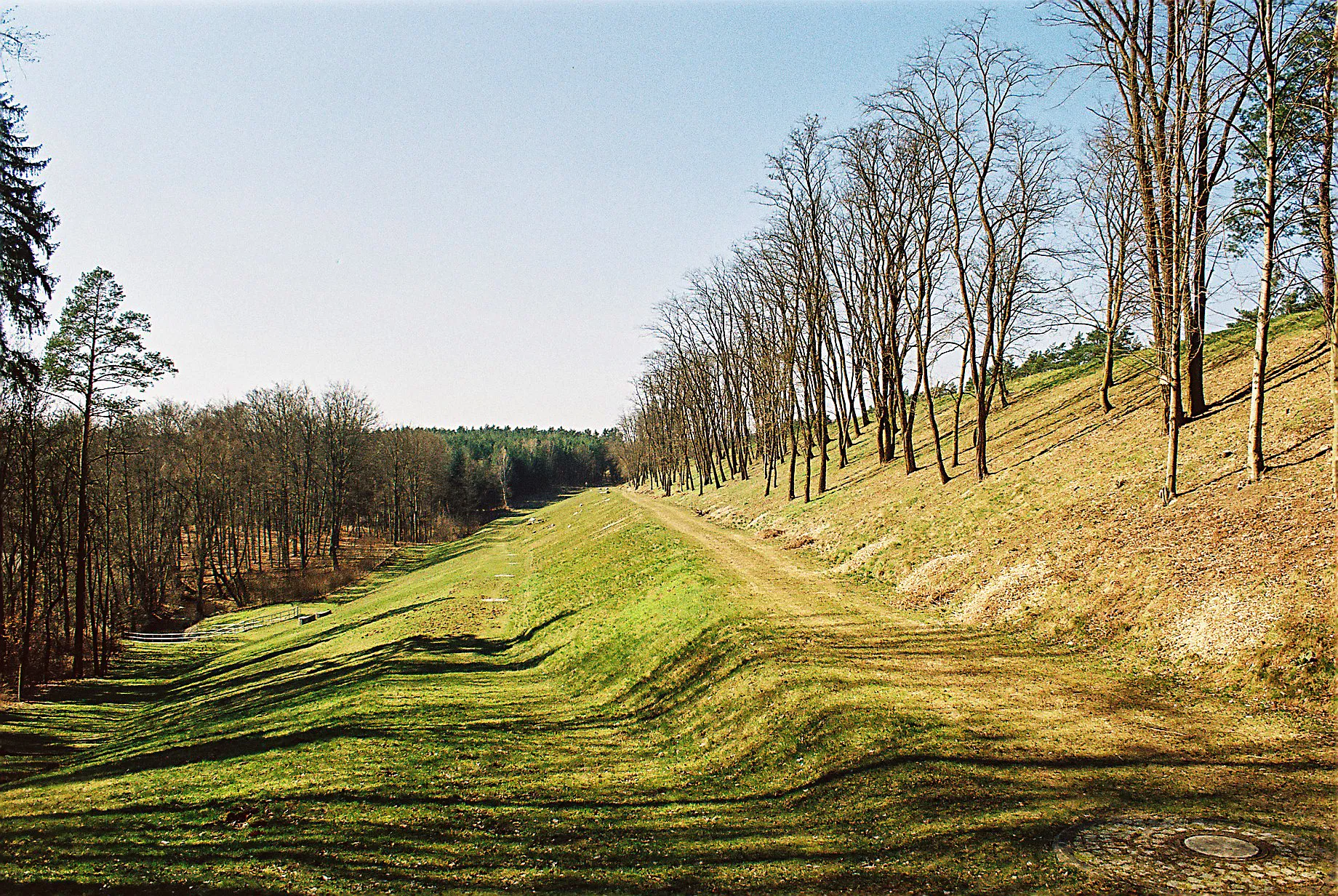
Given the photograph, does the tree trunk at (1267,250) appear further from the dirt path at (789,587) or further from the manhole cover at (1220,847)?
the manhole cover at (1220,847)

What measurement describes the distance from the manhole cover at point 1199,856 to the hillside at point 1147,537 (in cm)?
370

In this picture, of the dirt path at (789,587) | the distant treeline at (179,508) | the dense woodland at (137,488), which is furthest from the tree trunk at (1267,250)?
the distant treeline at (179,508)

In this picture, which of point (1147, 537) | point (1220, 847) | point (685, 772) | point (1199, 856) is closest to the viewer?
point (1199, 856)

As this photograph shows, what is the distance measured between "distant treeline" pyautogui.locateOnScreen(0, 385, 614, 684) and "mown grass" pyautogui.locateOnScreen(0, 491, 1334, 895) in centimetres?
1671

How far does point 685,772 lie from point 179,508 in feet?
161

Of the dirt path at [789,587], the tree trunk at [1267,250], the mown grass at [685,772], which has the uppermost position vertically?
the tree trunk at [1267,250]

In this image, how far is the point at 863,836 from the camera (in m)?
7.84

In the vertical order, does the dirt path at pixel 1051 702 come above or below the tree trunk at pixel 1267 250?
below

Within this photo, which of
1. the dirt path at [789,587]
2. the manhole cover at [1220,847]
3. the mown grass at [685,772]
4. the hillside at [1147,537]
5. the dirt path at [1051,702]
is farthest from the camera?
the dirt path at [789,587]

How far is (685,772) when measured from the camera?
11.1m

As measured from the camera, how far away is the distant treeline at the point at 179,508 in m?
30.4

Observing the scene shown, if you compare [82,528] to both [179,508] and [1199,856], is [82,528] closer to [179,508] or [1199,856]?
[179,508]

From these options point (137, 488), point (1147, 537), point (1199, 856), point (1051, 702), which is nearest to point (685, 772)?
point (1051, 702)

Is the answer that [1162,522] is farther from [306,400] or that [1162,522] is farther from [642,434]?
[642,434]
